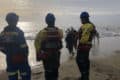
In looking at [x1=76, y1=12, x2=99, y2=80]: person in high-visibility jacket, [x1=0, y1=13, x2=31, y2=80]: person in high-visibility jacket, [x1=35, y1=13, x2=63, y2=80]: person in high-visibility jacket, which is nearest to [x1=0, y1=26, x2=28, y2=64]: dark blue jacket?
[x1=0, y1=13, x2=31, y2=80]: person in high-visibility jacket

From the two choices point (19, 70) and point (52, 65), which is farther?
point (52, 65)

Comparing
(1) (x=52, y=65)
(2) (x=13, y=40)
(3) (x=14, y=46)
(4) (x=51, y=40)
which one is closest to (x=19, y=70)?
(3) (x=14, y=46)

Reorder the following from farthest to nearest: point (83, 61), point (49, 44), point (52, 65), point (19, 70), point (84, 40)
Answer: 1. point (83, 61)
2. point (84, 40)
3. point (52, 65)
4. point (49, 44)
5. point (19, 70)

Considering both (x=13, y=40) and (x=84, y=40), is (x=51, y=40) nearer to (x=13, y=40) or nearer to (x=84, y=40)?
(x=13, y=40)

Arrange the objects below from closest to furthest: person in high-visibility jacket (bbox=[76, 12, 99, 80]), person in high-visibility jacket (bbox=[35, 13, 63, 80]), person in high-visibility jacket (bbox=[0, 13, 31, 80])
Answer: person in high-visibility jacket (bbox=[0, 13, 31, 80])
person in high-visibility jacket (bbox=[35, 13, 63, 80])
person in high-visibility jacket (bbox=[76, 12, 99, 80])

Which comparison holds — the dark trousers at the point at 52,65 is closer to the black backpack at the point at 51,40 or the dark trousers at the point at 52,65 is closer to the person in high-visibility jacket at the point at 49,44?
the person in high-visibility jacket at the point at 49,44

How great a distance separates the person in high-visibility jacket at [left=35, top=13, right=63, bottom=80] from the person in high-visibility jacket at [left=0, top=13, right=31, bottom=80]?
488 mm

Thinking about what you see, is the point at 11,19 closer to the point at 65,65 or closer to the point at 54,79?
the point at 54,79

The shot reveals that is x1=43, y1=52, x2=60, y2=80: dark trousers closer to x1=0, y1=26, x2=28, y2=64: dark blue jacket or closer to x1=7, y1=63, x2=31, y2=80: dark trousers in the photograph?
x1=7, y1=63, x2=31, y2=80: dark trousers

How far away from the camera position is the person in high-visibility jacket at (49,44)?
33.0 feet

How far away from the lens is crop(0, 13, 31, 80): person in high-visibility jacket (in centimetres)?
968

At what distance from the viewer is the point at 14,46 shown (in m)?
9.73

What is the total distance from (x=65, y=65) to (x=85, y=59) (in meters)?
6.62

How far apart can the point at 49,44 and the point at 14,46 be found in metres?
0.88
